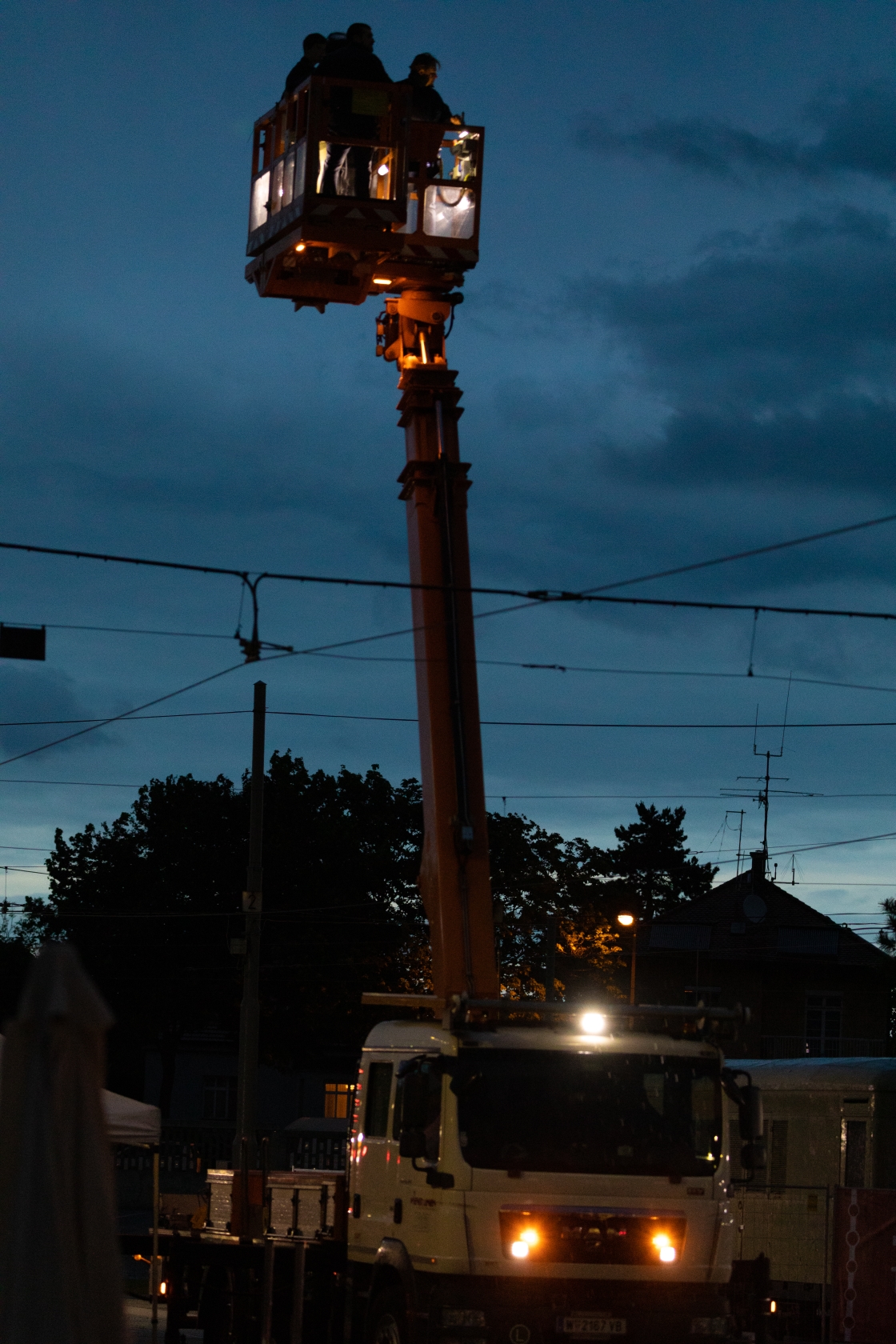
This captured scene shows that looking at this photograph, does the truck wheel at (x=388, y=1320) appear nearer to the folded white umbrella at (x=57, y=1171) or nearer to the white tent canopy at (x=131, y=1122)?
the white tent canopy at (x=131, y=1122)

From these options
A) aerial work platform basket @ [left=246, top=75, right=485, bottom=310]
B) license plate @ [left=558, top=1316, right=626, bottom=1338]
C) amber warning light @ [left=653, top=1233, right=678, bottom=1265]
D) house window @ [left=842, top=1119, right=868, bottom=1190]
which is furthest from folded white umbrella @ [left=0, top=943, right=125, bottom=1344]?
house window @ [left=842, top=1119, right=868, bottom=1190]

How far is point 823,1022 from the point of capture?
57.5 meters

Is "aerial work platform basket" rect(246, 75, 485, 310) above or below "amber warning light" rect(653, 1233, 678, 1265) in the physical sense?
above

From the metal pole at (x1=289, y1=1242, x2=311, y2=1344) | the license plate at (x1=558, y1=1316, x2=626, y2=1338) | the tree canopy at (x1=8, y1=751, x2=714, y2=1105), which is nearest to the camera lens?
the license plate at (x1=558, y1=1316, x2=626, y2=1338)

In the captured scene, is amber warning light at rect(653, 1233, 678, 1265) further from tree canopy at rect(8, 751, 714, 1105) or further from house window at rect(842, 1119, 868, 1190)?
tree canopy at rect(8, 751, 714, 1105)

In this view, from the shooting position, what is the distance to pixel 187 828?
174 feet

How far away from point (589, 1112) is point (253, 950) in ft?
56.4

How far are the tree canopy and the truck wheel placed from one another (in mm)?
35058

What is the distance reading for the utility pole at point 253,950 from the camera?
28109 millimetres

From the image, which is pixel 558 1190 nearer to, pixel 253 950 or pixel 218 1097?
pixel 253 950

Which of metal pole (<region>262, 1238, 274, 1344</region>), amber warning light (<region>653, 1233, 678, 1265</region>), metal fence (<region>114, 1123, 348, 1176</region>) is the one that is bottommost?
metal fence (<region>114, 1123, 348, 1176</region>)

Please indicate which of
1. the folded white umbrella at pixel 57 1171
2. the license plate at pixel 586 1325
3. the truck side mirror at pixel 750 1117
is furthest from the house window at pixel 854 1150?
the folded white umbrella at pixel 57 1171

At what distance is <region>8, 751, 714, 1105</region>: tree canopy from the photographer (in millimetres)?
50812

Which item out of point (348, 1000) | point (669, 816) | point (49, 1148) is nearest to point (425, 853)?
point (49, 1148)
